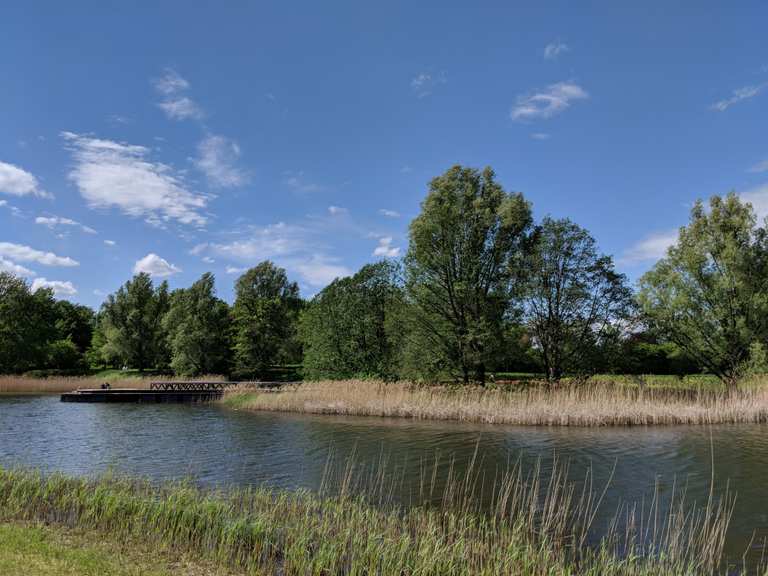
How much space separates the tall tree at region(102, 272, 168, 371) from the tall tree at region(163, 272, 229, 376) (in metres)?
5.55

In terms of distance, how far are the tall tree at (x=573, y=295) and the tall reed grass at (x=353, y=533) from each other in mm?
21737

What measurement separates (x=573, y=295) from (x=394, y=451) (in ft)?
62.0

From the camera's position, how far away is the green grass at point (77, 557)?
5723mm

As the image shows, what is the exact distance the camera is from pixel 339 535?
7418 mm

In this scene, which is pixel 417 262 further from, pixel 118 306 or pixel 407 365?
pixel 118 306

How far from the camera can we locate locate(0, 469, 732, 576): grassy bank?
21.7ft

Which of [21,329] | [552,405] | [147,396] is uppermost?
[21,329]

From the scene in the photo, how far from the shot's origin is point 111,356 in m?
63.4

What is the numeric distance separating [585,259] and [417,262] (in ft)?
31.7

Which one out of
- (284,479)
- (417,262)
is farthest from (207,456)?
(417,262)

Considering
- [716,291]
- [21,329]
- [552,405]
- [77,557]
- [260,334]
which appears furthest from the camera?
[21,329]

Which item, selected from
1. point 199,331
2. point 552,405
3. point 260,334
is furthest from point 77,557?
point 199,331

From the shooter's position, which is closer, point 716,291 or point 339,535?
point 339,535

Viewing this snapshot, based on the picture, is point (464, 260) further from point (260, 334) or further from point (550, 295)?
A: point (260, 334)
